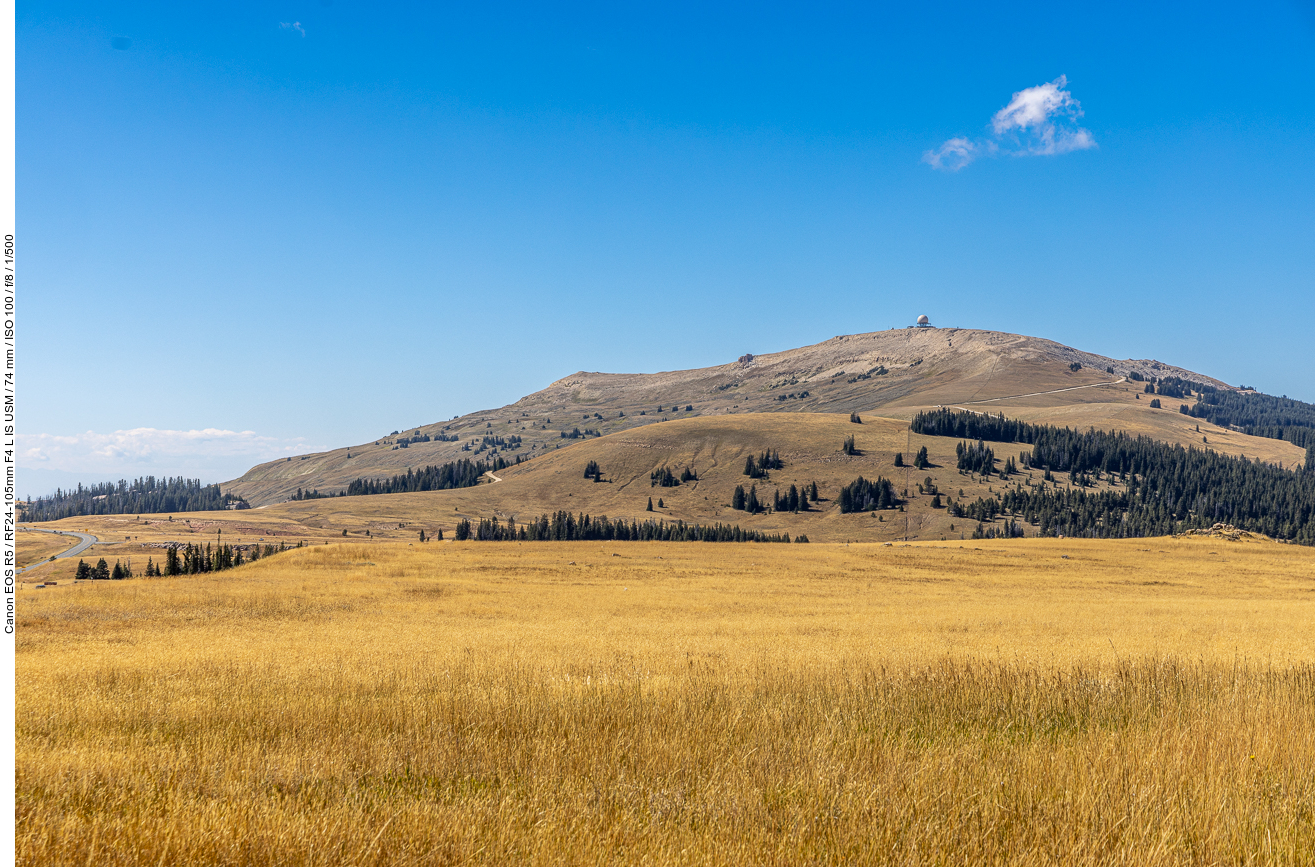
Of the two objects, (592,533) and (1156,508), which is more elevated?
(592,533)

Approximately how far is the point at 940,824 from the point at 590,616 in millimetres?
36093

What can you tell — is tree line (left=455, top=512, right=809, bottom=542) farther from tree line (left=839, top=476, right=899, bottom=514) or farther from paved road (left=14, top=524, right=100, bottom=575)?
paved road (left=14, top=524, right=100, bottom=575)

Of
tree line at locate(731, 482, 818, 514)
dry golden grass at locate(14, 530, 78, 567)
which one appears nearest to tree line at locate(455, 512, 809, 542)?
tree line at locate(731, 482, 818, 514)

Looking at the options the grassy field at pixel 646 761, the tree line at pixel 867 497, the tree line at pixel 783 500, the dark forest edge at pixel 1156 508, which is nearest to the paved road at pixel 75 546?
the grassy field at pixel 646 761

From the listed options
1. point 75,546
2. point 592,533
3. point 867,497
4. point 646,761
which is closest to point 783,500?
point 867,497

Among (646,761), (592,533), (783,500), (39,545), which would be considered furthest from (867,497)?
(646,761)

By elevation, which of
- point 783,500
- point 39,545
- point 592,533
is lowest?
point 592,533

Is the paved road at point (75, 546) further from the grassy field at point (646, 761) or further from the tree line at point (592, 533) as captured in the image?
the grassy field at point (646, 761)

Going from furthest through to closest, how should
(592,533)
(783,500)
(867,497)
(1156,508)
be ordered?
(783,500) < (867,497) < (1156,508) < (592,533)

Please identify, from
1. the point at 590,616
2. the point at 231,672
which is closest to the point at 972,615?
the point at 590,616

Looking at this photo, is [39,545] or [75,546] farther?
[39,545]

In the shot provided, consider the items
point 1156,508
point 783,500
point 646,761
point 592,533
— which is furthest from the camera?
point 783,500

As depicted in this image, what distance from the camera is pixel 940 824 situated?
5598mm

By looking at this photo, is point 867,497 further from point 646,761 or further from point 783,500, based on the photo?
point 646,761
